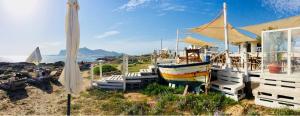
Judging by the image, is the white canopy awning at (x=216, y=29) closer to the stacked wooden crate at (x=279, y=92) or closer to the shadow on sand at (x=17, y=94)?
the stacked wooden crate at (x=279, y=92)

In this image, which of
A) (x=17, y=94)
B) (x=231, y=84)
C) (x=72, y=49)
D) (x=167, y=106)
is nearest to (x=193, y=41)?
(x=231, y=84)

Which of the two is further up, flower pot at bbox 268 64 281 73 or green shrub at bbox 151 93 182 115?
flower pot at bbox 268 64 281 73

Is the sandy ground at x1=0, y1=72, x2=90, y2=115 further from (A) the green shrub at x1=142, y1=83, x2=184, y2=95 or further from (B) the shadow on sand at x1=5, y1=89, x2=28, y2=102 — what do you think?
(A) the green shrub at x1=142, y1=83, x2=184, y2=95

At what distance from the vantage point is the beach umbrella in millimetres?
6277

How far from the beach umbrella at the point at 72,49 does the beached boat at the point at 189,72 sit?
231 inches

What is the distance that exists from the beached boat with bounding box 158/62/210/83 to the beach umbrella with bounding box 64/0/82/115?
5877mm

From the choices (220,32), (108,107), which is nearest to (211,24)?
(220,32)

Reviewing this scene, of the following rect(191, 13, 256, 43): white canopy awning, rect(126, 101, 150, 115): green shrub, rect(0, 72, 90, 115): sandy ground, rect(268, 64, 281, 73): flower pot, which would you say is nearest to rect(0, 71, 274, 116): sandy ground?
rect(0, 72, 90, 115): sandy ground

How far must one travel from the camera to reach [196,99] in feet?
30.9

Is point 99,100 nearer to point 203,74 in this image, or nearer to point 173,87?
point 173,87

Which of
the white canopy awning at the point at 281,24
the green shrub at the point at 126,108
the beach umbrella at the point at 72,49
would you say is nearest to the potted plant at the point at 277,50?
the white canopy awning at the point at 281,24

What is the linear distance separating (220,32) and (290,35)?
870 centimetres

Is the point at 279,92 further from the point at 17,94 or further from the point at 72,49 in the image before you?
the point at 17,94

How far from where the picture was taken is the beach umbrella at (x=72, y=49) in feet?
20.6
